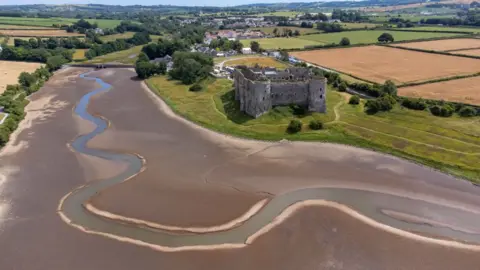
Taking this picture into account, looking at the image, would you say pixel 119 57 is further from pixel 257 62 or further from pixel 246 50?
pixel 257 62

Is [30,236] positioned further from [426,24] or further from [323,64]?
[426,24]

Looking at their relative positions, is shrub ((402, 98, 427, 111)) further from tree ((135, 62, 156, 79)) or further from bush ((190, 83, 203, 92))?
tree ((135, 62, 156, 79))

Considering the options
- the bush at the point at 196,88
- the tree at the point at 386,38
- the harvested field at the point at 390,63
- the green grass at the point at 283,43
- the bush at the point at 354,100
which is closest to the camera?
the bush at the point at 354,100

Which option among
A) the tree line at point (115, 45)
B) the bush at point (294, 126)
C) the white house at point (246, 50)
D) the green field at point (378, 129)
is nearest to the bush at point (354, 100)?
the green field at point (378, 129)

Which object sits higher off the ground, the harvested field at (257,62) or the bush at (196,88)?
the harvested field at (257,62)

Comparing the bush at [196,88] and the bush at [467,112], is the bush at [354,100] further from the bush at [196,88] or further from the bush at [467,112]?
the bush at [196,88]

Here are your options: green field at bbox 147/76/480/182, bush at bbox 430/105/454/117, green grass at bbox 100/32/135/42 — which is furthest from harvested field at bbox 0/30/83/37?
bush at bbox 430/105/454/117
